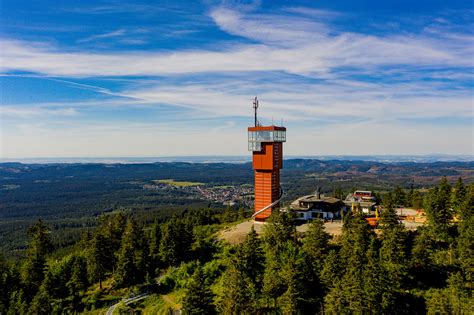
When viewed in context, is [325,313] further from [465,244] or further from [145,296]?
[145,296]

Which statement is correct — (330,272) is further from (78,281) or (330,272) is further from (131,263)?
(78,281)

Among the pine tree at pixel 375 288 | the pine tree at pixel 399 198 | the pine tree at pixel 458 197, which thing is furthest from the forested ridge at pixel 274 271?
the pine tree at pixel 399 198

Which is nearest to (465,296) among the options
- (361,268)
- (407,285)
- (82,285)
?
(407,285)

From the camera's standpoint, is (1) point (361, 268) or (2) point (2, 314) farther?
(2) point (2, 314)

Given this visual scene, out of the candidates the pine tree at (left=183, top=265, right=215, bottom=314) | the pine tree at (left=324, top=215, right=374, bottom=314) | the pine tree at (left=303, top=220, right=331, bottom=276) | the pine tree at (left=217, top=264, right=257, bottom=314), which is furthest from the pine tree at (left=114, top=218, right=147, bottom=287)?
the pine tree at (left=324, top=215, right=374, bottom=314)

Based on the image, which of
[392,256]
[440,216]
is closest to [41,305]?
[392,256]

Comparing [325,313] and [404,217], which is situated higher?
[404,217]
